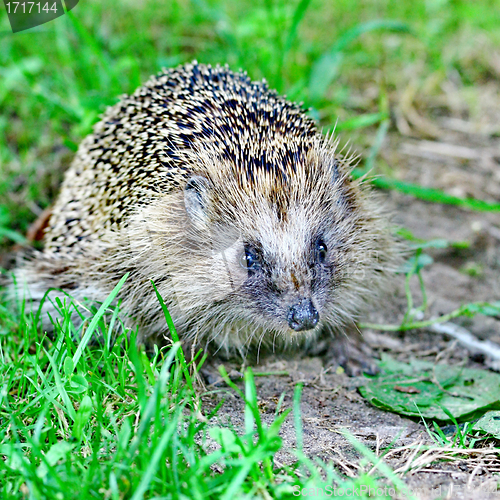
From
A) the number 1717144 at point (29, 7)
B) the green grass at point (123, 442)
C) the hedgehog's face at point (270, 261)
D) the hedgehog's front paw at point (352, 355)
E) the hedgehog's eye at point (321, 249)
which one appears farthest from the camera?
the number 1717144 at point (29, 7)

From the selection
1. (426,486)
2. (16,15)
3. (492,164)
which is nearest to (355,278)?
(426,486)

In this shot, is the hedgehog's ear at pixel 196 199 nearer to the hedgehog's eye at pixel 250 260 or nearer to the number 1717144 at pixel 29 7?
the hedgehog's eye at pixel 250 260

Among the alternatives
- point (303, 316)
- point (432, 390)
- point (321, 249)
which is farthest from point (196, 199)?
point (432, 390)

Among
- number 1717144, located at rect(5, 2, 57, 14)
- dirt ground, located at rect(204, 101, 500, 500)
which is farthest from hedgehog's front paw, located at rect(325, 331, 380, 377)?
number 1717144, located at rect(5, 2, 57, 14)

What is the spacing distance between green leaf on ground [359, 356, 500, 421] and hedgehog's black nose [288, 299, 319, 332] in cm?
64

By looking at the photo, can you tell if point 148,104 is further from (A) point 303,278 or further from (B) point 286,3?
(B) point 286,3

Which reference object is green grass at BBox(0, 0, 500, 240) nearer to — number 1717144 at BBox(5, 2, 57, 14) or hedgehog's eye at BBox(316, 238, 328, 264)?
number 1717144 at BBox(5, 2, 57, 14)

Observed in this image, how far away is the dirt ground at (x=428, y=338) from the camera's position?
8.06 ft

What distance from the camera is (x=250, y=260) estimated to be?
118 inches

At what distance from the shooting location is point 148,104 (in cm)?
368

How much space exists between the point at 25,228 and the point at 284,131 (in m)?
2.42

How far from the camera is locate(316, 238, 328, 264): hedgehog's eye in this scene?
3.10 metres

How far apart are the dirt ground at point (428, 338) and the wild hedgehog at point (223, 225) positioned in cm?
33

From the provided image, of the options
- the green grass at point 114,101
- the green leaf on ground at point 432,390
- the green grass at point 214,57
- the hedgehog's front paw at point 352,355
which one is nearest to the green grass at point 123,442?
the green grass at point 114,101
